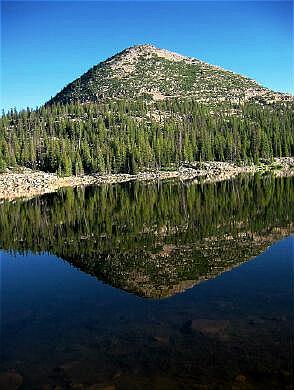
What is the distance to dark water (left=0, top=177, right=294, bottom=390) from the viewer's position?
1705cm

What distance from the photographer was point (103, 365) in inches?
704

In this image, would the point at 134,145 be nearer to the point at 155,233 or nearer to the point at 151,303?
the point at 155,233

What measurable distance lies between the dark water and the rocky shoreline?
185ft

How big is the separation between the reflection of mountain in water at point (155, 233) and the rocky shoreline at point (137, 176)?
32780mm

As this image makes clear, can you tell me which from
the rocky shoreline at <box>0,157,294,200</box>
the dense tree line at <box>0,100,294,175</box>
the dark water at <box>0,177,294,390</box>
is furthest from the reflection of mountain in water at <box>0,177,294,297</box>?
the dense tree line at <box>0,100,294,175</box>

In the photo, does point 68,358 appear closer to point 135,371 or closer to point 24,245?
point 135,371

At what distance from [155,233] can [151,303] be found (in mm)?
20024

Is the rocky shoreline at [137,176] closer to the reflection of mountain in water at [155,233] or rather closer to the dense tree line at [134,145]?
the dense tree line at [134,145]

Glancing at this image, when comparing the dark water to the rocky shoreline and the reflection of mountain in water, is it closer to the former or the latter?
the reflection of mountain in water

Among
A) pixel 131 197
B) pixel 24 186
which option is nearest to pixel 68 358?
pixel 131 197

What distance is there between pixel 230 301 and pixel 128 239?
19699 millimetres

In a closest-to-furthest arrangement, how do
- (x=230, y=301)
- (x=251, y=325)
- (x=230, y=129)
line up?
(x=251, y=325), (x=230, y=301), (x=230, y=129)

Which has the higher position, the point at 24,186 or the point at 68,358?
the point at 24,186

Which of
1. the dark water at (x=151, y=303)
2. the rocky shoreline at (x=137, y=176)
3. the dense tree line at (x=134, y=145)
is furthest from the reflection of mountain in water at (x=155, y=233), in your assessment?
the dense tree line at (x=134, y=145)
